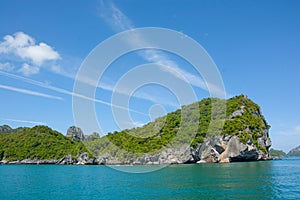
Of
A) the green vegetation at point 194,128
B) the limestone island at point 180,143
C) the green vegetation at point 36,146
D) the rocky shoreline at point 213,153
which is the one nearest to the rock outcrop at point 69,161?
the limestone island at point 180,143

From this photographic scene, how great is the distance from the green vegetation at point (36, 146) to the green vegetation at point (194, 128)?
2196cm

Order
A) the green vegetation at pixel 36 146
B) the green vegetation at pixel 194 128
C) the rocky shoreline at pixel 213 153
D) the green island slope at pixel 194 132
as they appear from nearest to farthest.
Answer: the rocky shoreline at pixel 213 153
the green island slope at pixel 194 132
the green vegetation at pixel 194 128
the green vegetation at pixel 36 146

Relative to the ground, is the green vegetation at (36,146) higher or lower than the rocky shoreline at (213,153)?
higher

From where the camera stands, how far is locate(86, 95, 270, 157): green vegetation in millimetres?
106375

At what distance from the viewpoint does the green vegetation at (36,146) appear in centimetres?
15612

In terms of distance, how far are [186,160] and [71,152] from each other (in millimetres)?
76094

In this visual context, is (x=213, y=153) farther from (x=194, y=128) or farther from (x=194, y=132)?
(x=194, y=128)

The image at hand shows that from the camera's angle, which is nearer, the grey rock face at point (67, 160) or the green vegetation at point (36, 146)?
the grey rock face at point (67, 160)

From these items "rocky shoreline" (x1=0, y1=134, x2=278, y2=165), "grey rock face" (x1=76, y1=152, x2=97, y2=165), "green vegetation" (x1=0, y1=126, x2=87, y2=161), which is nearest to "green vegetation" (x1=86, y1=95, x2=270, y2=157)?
"rocky shoreline" (x1=0, y1=134, x2=278, y2=165)

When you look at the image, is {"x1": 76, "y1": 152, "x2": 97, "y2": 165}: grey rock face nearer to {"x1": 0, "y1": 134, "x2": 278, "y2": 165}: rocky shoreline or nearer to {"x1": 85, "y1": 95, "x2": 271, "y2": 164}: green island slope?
{"x1": 85, "y1": 95, "x2": 271, "y2": 164}: green island slope

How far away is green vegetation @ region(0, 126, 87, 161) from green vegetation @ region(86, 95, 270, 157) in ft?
72.1

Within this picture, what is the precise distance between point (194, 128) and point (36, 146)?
4009 inches

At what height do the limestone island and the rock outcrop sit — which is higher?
the limestone island

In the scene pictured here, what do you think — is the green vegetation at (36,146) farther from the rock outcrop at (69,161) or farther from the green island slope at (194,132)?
the green island slope at (194,132)
